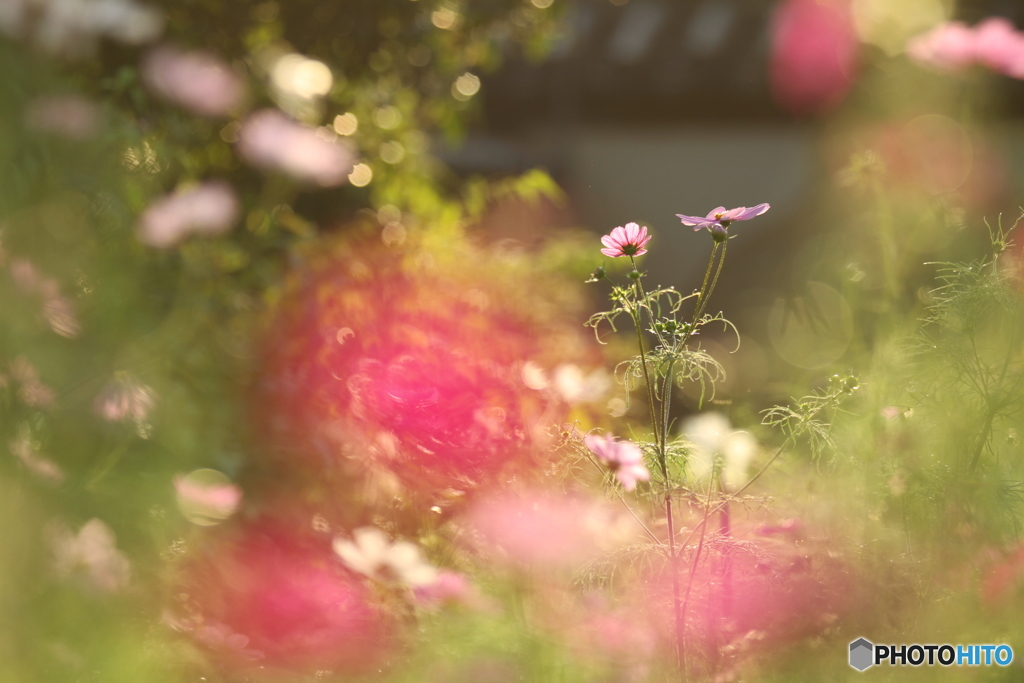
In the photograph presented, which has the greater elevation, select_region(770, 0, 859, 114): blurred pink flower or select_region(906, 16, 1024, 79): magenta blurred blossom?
select_region(770, 0, 859, 114): blurred pink flower

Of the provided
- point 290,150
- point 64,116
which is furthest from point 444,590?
point 290,150

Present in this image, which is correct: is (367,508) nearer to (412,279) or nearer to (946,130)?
(412,279)

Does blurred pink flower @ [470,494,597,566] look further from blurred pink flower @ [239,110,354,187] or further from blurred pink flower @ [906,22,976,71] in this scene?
blurred pink flower @ [239,110,354,187]

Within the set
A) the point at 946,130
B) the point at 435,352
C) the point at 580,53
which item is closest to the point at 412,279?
the point at 435,352

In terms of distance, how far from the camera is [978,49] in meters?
0.81

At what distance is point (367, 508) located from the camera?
0.83m

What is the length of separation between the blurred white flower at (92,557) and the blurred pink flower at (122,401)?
4.1 inches

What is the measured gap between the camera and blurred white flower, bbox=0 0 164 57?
0.99 m

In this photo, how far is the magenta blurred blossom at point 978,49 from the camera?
0.81m

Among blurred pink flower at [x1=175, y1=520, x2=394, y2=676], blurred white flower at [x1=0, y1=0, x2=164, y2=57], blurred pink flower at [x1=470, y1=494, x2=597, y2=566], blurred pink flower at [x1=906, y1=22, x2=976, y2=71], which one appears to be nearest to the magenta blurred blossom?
blurred pink flower at [x1=906, y1=22, x2=976, y2=71]

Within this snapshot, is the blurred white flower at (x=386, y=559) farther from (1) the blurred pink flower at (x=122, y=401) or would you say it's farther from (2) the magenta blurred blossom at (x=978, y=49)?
(2) the magenta blurred blossom at (x=978, y=49)

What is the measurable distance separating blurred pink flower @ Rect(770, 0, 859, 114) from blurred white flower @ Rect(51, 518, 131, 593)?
58.6 inches

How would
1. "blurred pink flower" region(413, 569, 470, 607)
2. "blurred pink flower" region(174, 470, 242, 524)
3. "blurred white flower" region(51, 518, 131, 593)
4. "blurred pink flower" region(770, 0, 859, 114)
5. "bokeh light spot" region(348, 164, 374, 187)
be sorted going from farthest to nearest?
"blurred pink flower" region(770, 0, 859, 114), "bokeh light spot" region(348, 164, 374, 187), "blurred pink flower" region(174, 470, 242, 524), "blurred white flower" region(51, 518, 131, 593), "blurred pink flower" region(413, 569, 470, 607)

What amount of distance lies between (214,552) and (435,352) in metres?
0.35
